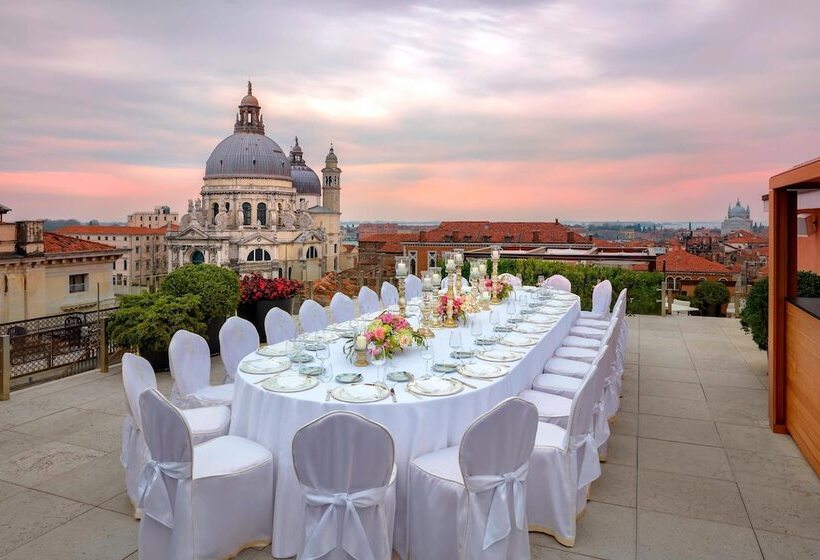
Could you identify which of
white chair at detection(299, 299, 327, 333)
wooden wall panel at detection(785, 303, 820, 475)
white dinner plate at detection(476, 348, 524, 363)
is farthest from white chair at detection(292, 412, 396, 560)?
white chair at detection(299, 299, 327, 333)

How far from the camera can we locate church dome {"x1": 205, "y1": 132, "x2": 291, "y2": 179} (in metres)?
68.1

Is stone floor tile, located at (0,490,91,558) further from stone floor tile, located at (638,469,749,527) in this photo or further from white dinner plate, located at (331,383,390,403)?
stone floor tile, located at (638,469,749,527)

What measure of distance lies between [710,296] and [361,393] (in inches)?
643

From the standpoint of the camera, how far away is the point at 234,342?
4.46m

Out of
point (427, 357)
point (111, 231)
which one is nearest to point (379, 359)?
point (427, 357)

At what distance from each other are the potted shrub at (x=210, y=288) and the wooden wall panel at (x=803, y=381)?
5.98m

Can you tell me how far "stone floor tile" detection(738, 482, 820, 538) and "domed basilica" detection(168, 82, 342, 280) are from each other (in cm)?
6301

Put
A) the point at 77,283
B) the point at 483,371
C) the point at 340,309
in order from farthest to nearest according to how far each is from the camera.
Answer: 1. the point at 77,283
2. the point at 340,309
3. the point at 483,371

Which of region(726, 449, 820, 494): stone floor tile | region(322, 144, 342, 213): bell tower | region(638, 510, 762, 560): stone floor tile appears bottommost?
region(638, 510, 762, 560): stone floor tile

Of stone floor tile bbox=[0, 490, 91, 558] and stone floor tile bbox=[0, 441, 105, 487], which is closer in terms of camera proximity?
stone floor tile bbox=[0, 490, 91, 558]

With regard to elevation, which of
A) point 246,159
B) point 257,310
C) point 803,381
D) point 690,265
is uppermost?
point 246,159

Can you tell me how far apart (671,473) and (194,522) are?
3.10 metres

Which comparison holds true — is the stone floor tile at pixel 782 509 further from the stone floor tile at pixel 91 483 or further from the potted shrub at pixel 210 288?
the potted shrub at pixel 210 288

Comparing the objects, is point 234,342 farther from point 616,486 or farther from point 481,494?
point 616,486
